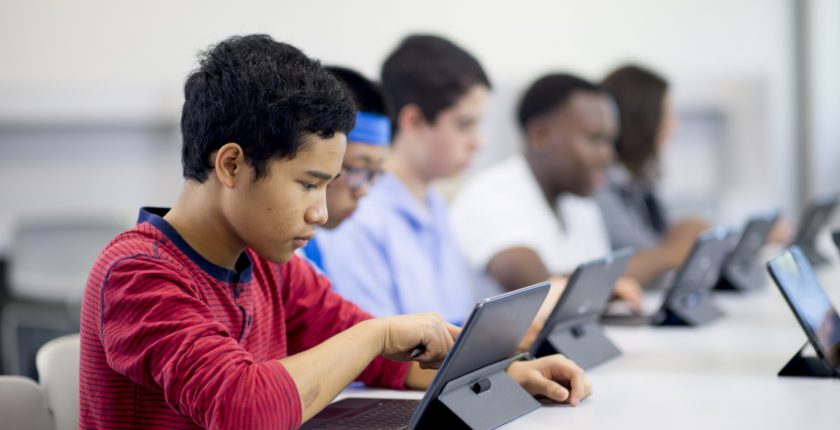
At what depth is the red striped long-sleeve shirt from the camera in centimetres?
102

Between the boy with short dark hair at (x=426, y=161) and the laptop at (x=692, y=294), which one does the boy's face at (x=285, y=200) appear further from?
the laptop at (x=692, y=294)

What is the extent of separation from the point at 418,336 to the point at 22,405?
0.55m

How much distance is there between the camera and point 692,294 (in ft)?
7.22

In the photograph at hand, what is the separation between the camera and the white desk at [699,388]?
4.00 ft

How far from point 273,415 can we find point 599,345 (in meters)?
0.82

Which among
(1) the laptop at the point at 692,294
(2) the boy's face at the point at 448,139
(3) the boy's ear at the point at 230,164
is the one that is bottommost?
(1) the laptop at the point at 692,294

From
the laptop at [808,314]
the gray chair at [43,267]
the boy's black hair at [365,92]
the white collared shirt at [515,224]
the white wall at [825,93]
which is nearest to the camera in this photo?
the laptop at [808,314]

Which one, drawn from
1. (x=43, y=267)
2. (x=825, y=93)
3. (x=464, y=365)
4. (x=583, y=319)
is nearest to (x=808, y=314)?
(x=583, y=319)

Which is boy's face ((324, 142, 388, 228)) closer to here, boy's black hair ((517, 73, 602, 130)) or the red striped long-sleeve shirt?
the red striped long-sleeve shirt

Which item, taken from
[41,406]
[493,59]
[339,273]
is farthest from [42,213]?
[41,406]

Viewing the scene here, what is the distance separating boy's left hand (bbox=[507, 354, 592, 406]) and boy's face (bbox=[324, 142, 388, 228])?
1.75ft

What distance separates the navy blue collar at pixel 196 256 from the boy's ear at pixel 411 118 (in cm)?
114

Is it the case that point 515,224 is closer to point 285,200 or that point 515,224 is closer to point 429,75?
point 429,75

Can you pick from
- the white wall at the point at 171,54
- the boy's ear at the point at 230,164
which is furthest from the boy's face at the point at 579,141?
the boy's ear at the point at 230,164
